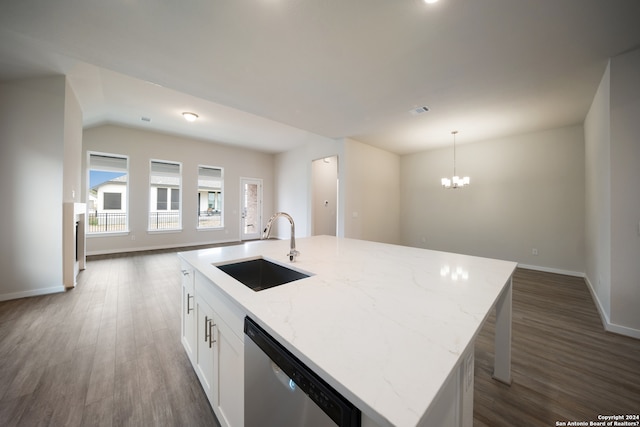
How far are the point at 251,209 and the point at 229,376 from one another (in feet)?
22.8

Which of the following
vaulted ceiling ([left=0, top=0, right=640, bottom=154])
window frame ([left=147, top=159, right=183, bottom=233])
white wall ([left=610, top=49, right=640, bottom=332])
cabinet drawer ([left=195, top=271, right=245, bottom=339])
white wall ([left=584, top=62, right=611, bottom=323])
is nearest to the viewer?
cabinet drawer ([left=195, top=271, right=245, bottom=339])

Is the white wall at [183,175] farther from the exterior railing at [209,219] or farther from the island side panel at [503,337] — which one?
the island side panel at [503,337]

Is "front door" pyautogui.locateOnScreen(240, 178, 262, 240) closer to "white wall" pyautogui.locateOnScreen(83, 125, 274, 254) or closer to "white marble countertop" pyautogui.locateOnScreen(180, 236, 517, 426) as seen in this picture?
"white wall" pyautogui.locateOnScreen(83, 125, 274, 254)

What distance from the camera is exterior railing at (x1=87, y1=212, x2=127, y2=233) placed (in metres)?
5.32

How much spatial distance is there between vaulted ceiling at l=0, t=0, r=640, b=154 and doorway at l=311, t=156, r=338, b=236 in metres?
2.99

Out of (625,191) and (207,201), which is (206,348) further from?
(207,201)

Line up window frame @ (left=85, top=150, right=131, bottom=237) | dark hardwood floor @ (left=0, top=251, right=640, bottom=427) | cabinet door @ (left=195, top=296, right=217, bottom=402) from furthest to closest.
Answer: window frame @ (left=85, top=150, right=131, bottom=237), dark hardwood floor @ (left=0, top=251, right=640, bottom=427), cabinet door @ (left=195, top=296, right=217, bottom=402)

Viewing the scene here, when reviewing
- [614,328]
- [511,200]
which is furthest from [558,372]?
[511,200]

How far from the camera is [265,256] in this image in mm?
1770

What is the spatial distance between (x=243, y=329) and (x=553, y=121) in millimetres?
5602

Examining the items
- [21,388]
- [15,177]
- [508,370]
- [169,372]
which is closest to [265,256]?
[169,372]

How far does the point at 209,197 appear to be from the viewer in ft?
22.7

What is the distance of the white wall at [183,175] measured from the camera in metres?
5.37

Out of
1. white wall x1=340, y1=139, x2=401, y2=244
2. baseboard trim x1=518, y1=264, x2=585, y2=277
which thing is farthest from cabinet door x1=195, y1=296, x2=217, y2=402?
baseboard trim x1=518, y1=264, x2=585, y2=277
